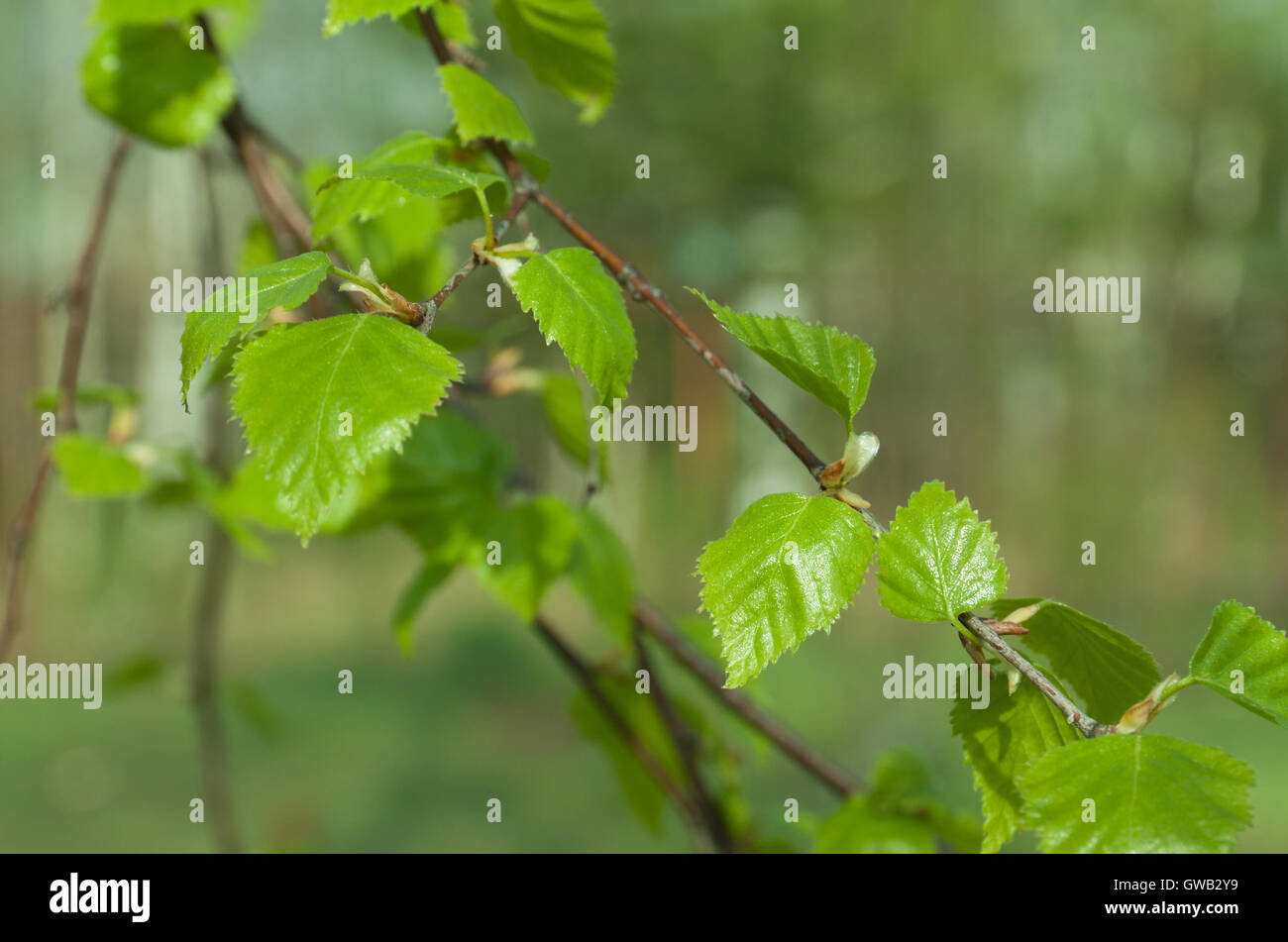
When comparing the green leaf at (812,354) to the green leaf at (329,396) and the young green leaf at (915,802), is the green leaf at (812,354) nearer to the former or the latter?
the green leaf at (329,396)

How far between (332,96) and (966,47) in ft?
11.1

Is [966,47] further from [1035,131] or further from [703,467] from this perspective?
[703,467]

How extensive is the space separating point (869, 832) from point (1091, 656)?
197 mm

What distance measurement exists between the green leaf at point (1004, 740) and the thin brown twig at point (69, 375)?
20.0 inches

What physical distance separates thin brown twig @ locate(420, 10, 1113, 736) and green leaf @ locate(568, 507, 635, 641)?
0.64 feet

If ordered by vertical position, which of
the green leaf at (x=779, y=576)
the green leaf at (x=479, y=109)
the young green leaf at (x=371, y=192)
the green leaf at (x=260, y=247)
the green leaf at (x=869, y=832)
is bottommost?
the green leaf at (x=869, y=832)

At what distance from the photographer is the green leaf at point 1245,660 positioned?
0.25 metres

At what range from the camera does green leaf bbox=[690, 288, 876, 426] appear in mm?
263

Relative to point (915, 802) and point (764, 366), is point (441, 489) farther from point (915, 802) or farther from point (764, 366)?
point (764, 366)

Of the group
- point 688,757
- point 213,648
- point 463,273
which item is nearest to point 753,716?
point 688,757

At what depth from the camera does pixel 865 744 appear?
314 cm

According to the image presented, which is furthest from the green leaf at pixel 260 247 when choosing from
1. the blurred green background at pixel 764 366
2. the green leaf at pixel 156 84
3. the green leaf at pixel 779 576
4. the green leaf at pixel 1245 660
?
the blurred green background at pixel 764 366

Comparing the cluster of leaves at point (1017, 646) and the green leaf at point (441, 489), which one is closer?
the cluster of leaves at point (1017, 646)

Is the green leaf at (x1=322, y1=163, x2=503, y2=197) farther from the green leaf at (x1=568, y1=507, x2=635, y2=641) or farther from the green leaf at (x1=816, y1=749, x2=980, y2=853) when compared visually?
the green leaf at (x1=816, y1=749, x2=980, y2=853)
